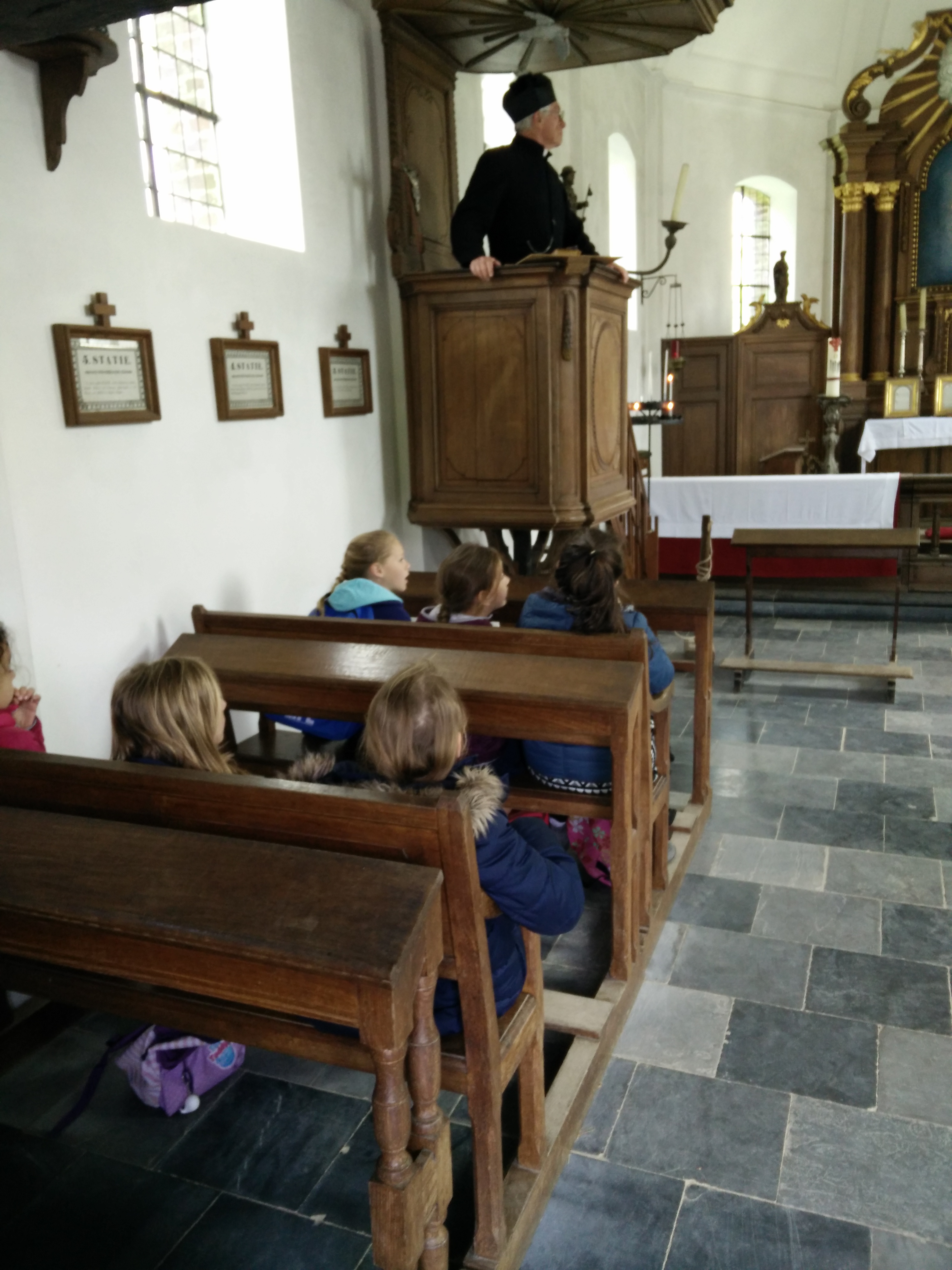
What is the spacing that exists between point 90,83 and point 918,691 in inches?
191

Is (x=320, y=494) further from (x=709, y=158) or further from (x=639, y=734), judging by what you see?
(x=709, y=158)

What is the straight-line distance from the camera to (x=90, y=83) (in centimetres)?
322

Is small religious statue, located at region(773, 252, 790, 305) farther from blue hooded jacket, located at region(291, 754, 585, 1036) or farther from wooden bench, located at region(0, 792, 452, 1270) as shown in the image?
wooden bench, located at region(0, 792, 452, 1270)

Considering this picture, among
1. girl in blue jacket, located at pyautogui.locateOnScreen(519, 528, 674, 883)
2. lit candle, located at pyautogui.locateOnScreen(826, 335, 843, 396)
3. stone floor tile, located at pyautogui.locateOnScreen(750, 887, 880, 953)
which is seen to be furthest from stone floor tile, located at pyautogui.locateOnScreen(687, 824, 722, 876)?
lit candle, located at pyautogui.locateOnScreen(826, 335, 843, 396)

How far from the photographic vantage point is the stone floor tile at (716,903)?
330 cm

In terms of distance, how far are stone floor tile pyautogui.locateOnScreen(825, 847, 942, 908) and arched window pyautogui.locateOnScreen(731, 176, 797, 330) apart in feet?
29.8

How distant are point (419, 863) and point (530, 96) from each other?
13.5ft

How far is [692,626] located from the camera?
155 inches

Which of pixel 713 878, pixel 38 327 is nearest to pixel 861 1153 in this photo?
pixel 713 878

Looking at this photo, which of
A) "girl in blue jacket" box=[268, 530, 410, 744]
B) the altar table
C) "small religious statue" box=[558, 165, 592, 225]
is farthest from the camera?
the altar table

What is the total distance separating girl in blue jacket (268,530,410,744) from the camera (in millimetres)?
3531

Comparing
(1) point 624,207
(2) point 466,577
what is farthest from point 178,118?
(1) point 624,207

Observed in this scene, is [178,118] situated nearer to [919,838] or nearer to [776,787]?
[776,787]

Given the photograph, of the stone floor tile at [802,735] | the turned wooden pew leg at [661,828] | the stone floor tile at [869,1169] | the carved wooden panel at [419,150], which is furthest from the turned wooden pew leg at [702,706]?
the carved wooden panel at [419,150]
